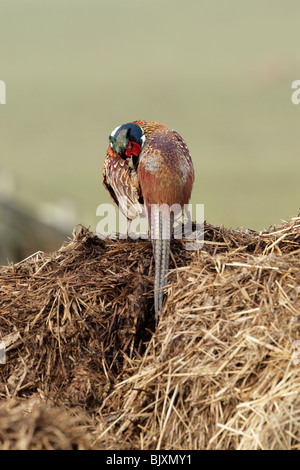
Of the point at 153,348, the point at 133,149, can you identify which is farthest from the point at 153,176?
the point at 153,348

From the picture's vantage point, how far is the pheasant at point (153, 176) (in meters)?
4.89

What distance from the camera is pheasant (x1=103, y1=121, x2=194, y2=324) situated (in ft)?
16.0

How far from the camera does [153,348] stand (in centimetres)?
413

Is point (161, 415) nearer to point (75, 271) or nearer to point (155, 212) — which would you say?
point (75, 271)

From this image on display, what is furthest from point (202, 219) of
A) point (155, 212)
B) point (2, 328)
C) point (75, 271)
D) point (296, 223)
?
point (2, 328)

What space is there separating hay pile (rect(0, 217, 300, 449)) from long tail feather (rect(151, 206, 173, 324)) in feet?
0.29

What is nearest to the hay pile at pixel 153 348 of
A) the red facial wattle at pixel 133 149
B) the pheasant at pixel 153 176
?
the pheasant at pixel 153 176

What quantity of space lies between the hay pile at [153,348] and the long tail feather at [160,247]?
9 cm

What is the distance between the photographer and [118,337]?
4.43 m

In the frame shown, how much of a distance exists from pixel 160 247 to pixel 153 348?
92 centimetres
